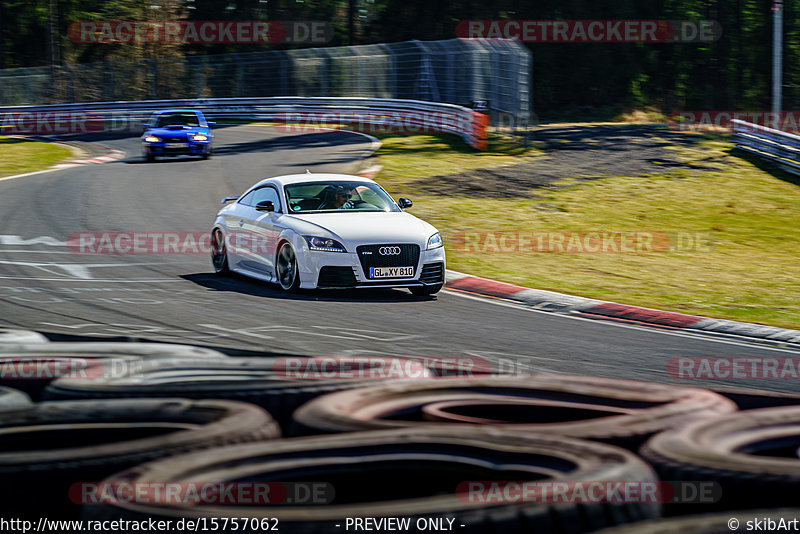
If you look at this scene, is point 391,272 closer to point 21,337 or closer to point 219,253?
point 219,253

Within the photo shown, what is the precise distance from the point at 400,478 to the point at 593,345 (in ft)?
17.2

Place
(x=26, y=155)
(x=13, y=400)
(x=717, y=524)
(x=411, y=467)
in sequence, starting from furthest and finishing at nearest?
(x=26, y=155) → (x=13, y=400) → (x=411, y=467) → (x=717, y=524)

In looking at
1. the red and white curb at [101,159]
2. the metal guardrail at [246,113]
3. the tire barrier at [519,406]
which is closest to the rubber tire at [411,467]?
the tire barrier at [519,406]

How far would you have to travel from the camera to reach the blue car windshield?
2911cm

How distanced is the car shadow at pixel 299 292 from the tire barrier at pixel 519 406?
579 centimetres

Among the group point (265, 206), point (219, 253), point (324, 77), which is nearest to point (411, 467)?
point (265, 206)

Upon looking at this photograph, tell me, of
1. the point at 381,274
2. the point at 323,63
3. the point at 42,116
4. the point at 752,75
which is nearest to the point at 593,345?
the point at 381,274

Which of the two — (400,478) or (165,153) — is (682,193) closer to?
(165,153)

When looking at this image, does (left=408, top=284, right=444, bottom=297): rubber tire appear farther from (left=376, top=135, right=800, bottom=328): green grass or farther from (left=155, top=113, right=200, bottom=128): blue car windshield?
(left=155, top=113, right=200, bottom=128): blue car windshield

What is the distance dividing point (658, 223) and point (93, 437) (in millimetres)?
16588

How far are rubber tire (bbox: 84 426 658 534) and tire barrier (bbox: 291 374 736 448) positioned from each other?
429 millimetres

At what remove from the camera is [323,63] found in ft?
141

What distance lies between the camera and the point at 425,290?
39.7 feet

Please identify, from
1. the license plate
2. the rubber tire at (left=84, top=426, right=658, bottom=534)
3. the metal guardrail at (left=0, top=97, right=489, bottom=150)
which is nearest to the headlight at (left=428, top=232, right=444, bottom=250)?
the license plate
